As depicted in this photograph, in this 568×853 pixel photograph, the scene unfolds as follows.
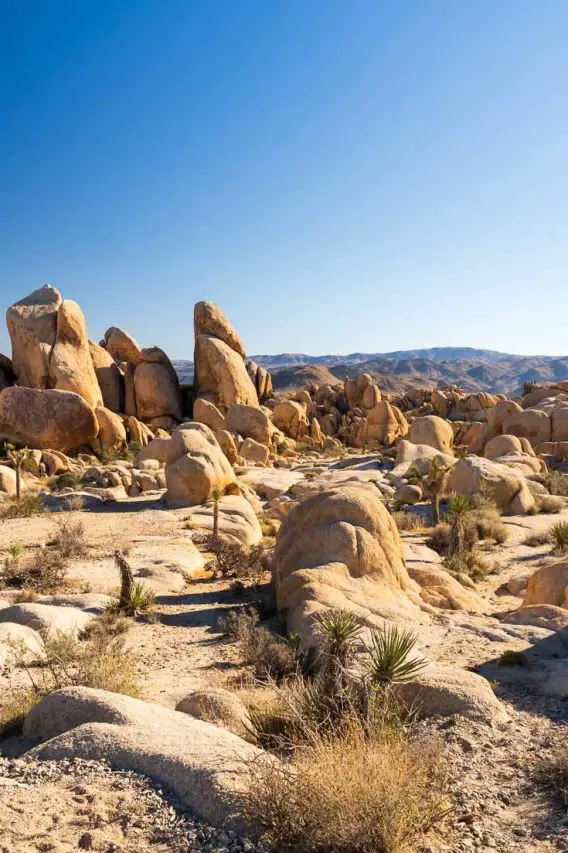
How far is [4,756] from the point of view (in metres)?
5.00

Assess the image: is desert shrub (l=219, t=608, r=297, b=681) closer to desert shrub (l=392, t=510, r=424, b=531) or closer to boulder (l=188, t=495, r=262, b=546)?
boulder (l=188, t=495, r=262, b=546)

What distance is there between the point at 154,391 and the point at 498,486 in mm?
21782

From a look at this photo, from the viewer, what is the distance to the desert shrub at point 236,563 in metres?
12.4

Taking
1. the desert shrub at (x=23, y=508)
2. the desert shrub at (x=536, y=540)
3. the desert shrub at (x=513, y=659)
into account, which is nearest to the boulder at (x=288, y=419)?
the desert shrub at (x=23, y=508)

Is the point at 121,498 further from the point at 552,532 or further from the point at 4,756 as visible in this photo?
the point at 4,756

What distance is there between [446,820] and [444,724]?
1.52 meters

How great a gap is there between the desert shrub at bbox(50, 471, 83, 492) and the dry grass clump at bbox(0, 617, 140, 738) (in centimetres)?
1458

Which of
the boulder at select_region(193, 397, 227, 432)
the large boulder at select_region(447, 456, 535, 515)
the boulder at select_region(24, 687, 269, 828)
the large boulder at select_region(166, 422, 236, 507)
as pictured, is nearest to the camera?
the boulder at select_region(24, 687, 269, 828)

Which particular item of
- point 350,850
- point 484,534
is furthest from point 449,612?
point 484,534

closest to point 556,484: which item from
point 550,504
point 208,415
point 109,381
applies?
point 550,504

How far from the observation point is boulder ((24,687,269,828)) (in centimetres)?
402

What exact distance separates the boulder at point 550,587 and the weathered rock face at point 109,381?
2911 cm

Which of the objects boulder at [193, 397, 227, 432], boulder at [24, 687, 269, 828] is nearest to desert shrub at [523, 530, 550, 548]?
boulder at [24, 687, 269, 828]

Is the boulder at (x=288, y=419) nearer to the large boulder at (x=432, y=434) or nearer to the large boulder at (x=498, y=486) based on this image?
the large boulder at (x=432, y=434)
